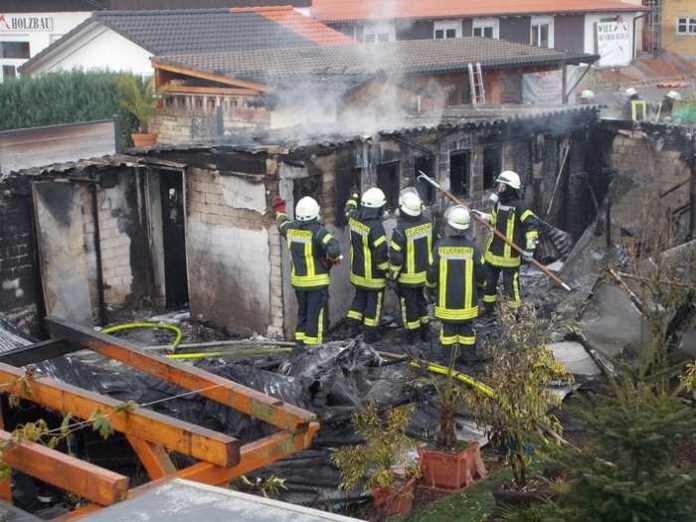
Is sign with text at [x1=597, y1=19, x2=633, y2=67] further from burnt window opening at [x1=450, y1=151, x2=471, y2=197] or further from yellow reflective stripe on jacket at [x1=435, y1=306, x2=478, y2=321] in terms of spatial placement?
yellow reflective stripe on jacket at [x1=435, y1=306, x2=478, y2=321]

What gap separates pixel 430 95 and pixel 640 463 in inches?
654

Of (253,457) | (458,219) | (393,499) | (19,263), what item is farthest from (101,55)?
(253,457)

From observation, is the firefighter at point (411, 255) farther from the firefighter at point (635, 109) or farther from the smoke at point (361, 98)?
the firefighter at point (635, 109)

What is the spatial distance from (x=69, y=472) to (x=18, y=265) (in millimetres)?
7414

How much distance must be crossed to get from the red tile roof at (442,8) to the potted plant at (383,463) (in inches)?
1003

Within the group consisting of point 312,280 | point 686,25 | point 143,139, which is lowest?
point 312,280

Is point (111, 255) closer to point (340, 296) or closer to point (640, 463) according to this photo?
point (340, 296)

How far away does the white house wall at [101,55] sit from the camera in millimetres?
24172

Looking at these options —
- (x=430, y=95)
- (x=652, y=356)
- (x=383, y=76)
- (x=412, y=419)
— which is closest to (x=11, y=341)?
(x=412, y=419)

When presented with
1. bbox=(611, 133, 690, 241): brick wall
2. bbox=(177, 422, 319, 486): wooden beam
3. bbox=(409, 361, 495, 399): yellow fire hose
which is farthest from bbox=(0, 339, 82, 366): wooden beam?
bbox=(611, 133, 690, 241): brick wall

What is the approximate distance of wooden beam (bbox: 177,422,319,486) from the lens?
5559mm

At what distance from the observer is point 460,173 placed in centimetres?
1519

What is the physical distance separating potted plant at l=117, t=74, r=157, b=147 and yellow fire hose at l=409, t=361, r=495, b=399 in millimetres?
11872

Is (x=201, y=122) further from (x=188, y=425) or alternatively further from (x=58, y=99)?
(x=188, y=425)
